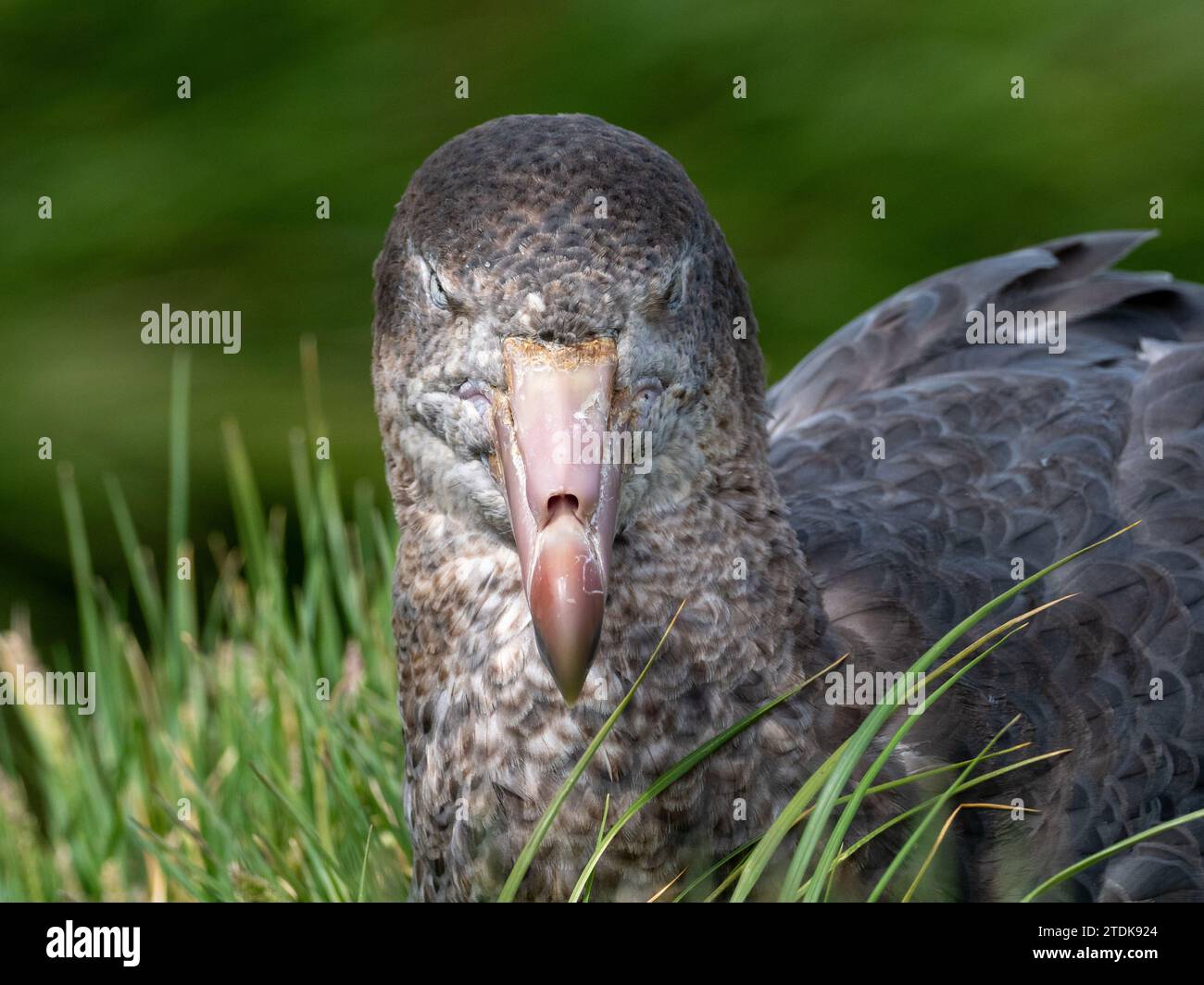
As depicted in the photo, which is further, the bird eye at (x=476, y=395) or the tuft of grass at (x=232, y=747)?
the tuft of grass at (x=232, y=747)

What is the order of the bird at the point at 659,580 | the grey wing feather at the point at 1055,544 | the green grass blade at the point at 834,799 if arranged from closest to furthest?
the green grass blade at the point at 834,799, the bird at the point at 659,580, the grey wing feather at the point at 1055,544

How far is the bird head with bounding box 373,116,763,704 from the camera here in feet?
7.07

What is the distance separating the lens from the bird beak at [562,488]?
212 cm

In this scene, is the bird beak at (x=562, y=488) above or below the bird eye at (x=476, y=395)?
below

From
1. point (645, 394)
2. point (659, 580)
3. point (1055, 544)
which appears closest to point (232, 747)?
point (659, 580)

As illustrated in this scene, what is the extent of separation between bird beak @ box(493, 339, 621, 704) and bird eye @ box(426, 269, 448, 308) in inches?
6.3

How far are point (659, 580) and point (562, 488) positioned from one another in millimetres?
338

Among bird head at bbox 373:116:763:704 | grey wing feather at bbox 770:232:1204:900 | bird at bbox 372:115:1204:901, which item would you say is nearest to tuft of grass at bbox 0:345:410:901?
bird at bbox 372:115:1204:901

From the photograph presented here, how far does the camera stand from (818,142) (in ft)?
18.3

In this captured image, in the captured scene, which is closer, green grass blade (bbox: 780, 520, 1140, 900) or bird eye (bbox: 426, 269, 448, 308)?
green grass blade (bbox: 780, 520, 1140, 900)

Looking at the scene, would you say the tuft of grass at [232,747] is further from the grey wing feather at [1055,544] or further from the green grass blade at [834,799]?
the grey wing feather at [1055,544]

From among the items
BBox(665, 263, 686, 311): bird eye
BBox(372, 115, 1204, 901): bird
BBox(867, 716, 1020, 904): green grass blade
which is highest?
BBox(665, 263, 686, 311): bird eye

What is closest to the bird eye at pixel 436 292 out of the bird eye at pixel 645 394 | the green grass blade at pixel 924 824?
the bird eye at pixel 645 394

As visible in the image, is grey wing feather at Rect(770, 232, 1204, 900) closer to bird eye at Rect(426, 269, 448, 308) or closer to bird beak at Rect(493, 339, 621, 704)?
bird beak at Rect(493, 339, 621, 704)
